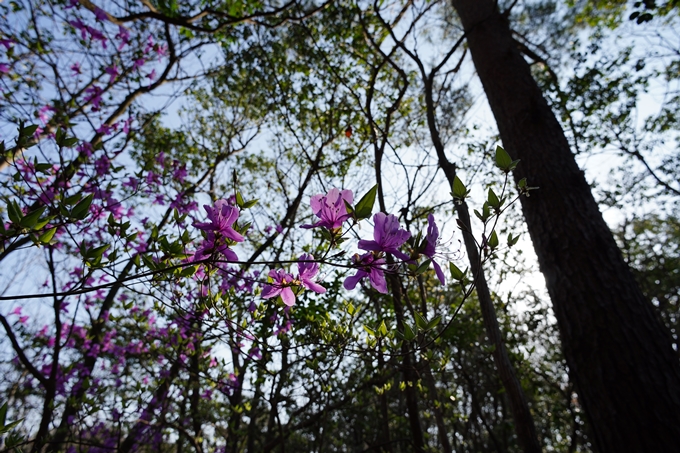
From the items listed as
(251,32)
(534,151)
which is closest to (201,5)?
(251,32)

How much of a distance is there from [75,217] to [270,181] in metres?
4.53

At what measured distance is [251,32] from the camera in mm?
4844

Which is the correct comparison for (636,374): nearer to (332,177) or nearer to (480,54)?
(480,54)

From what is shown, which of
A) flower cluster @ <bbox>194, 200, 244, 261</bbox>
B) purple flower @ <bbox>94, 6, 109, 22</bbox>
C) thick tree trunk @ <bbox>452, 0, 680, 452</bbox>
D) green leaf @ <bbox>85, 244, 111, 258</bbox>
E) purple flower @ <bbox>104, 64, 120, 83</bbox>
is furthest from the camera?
purple flower @ <bbox>104, 64, 120, 83</bbox>

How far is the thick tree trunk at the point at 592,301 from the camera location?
64.1 inches

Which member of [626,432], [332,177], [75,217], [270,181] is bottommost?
[626,432]

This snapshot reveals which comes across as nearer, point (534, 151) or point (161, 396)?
point (534, 151)

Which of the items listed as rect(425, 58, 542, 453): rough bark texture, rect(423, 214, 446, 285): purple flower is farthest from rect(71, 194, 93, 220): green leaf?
Answer: rect(425, 58, 542, 453): rough bark texture

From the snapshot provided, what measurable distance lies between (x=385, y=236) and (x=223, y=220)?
0.48m

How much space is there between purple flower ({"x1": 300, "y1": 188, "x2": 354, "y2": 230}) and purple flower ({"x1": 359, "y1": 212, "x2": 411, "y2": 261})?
91 millimetres

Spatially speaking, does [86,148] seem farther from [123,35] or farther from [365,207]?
[365,207]

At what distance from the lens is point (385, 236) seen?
1.00 metres

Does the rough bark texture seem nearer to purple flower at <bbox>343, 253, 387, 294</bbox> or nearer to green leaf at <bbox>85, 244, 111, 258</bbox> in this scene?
purple flower at <bbox>343, 253, 387, 294</bbox>

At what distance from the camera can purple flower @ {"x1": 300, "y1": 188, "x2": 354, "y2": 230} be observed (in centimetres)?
101
